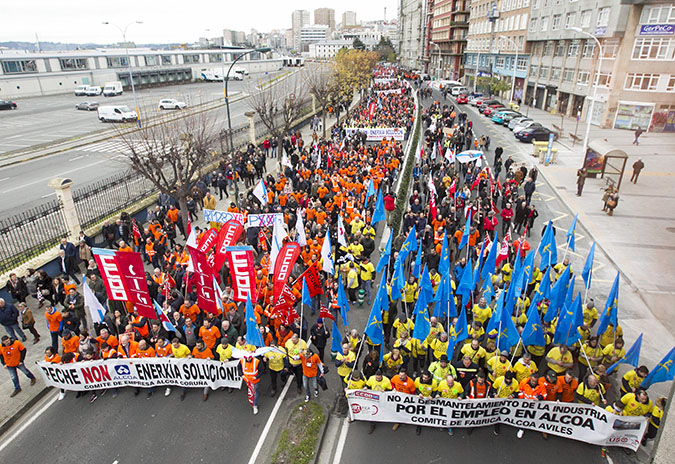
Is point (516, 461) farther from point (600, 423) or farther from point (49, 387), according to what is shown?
point (49, 387)

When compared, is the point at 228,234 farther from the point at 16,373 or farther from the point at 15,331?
the point at 15,331

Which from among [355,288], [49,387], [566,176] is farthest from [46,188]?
[566,176]

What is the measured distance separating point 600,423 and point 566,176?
21.4m

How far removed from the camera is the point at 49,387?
929cm

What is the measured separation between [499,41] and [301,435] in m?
70.2

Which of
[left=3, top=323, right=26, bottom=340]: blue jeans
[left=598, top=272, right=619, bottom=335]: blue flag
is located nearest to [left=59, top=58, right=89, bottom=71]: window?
[left=3, top=323, right=26, bottom=340]: blue jeans

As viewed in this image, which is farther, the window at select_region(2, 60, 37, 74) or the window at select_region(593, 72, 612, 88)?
the window at select_region(2, 60, 37, 74)

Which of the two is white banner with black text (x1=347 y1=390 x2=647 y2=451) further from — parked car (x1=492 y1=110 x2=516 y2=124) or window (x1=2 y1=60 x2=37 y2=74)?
window (x1=2 y1=60 x2=37 y2=74)

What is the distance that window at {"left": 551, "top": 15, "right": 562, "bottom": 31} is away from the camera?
4603cm

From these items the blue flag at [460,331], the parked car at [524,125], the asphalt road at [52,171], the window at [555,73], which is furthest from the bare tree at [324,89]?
the blue flag at [460,331]

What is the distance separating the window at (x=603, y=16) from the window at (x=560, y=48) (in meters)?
8.87

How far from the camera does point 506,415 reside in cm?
779

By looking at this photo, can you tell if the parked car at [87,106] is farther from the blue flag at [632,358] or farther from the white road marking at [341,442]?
the blue flag at [632,358]

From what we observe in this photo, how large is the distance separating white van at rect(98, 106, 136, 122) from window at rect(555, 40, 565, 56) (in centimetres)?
4515
